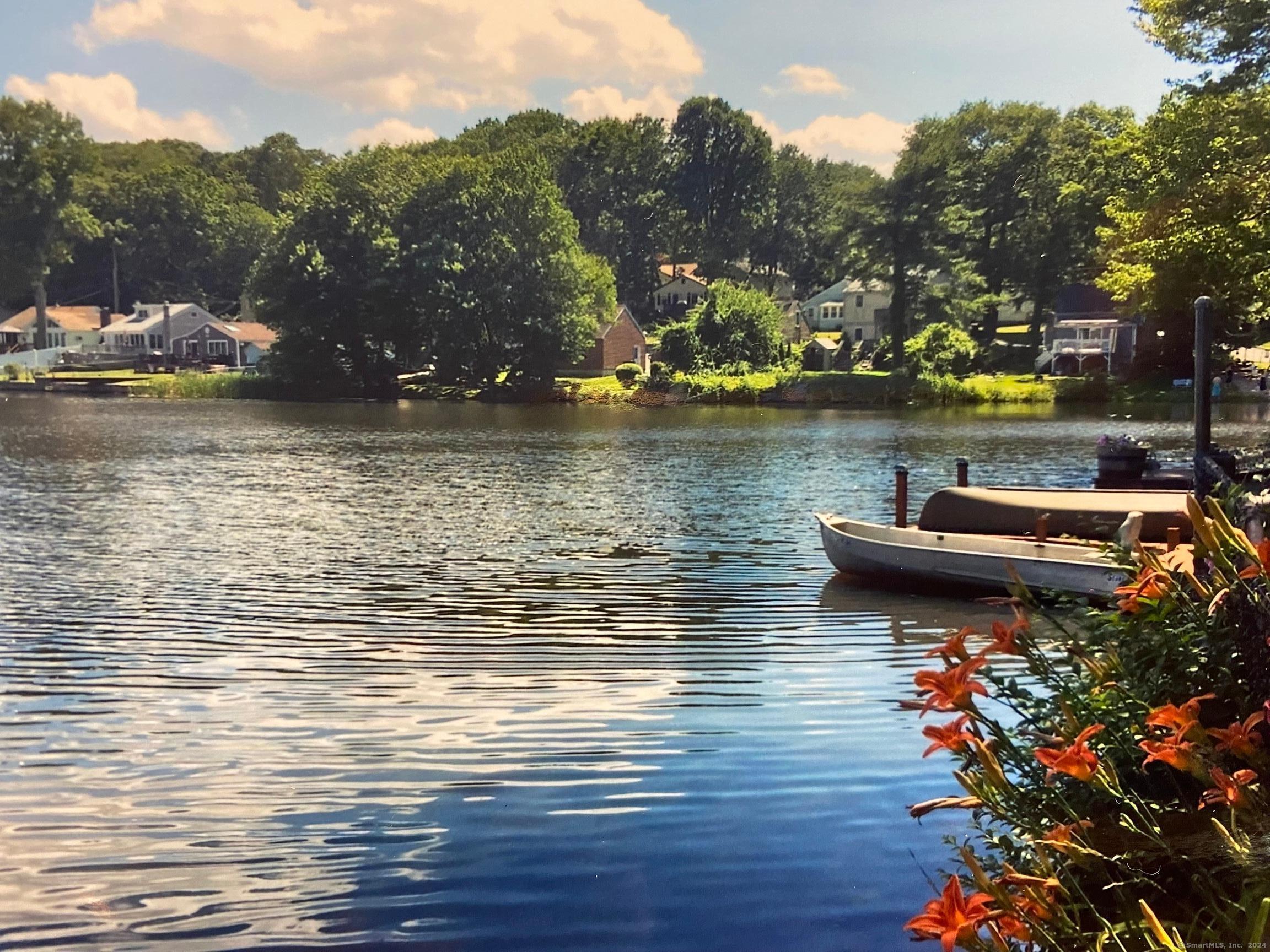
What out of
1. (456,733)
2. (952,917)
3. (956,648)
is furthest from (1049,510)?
(952,917)

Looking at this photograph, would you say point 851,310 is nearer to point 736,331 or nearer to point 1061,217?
point 736,331

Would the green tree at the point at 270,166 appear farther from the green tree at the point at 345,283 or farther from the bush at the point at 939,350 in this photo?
the bush at the point at 939,350

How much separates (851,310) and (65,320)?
83446mm

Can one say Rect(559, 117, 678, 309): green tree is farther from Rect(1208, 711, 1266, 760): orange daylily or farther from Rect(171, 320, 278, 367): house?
Rect(1208, 711, 1266, 760): orange daylily

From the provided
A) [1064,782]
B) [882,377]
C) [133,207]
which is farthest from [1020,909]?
[133,207]

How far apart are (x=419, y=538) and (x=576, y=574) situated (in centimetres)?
571

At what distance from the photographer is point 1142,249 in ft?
118

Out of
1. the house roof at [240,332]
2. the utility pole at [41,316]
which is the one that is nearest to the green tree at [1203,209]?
the house roof at [240,332]

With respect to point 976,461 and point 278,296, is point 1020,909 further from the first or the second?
point 278,296

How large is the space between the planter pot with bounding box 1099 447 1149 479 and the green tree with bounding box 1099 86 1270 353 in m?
7.73

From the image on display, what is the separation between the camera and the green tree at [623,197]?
128m

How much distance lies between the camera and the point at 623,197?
13125cm

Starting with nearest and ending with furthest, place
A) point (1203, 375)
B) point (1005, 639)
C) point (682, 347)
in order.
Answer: point (1005, 639) < point (1203, 375) < point (682, 347)

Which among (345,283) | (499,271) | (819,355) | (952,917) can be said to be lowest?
(952,917)
